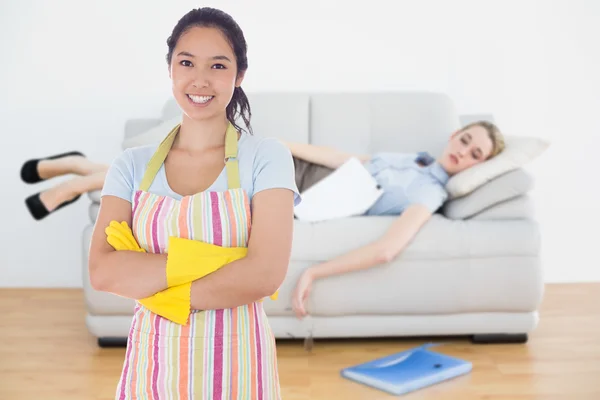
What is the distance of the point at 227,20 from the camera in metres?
1.33

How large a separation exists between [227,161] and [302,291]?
5.32 ft

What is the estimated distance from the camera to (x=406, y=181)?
321cm

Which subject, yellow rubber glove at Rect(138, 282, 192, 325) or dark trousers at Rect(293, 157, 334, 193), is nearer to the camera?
yellow rubber glove at Rect(138, 282, 192, 325)

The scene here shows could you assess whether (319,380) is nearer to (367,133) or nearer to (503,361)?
(503,361)

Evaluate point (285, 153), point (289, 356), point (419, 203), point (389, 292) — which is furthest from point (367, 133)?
point (285, 153)

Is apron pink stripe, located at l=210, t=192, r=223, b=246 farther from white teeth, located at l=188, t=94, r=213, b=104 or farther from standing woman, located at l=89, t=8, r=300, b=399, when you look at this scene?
white teeth, located at l=188, t=94, r=213, b=104

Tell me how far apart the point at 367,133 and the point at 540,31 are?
1.20 metres

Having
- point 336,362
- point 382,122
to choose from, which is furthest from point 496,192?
point 336,362

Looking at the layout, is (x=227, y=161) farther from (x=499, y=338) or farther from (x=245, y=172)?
(x=499, y=338)

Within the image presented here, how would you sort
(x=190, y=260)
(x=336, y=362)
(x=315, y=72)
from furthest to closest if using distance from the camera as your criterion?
(x=315, y=72), (x=336, y=362), (x=190, y=260)

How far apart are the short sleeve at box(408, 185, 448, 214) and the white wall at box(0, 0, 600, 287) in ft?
3.67

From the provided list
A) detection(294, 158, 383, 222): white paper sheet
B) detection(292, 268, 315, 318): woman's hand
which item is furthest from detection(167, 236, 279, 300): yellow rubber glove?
detection(294, 158, 383, 222): white paper sheet

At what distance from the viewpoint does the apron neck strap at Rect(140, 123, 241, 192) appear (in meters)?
1.30

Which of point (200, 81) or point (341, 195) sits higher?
point (200, 81)
